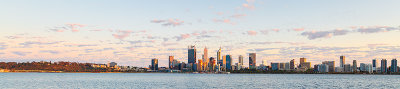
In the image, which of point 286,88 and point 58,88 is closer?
point 58,88

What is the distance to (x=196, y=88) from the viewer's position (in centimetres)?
10306

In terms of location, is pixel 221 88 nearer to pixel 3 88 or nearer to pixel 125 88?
pixel 125 88

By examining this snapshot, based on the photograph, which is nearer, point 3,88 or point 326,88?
point 3,88

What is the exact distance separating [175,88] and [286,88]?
102 feet

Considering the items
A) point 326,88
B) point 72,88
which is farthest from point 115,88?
point 326,88

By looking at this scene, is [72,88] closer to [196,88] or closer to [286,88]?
[196,88]

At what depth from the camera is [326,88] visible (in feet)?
346

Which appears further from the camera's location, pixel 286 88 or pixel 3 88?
pixel 286 88

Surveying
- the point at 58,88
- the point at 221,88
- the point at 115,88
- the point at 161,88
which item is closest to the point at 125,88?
the point at 115,88

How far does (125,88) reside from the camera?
339ft

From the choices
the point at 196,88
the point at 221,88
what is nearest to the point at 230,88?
the point at 221,88

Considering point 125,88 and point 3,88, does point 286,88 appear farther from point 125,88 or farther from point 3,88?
point 3,88

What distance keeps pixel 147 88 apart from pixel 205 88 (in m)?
15.7

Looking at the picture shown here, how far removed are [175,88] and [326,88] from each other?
42.2 meters
